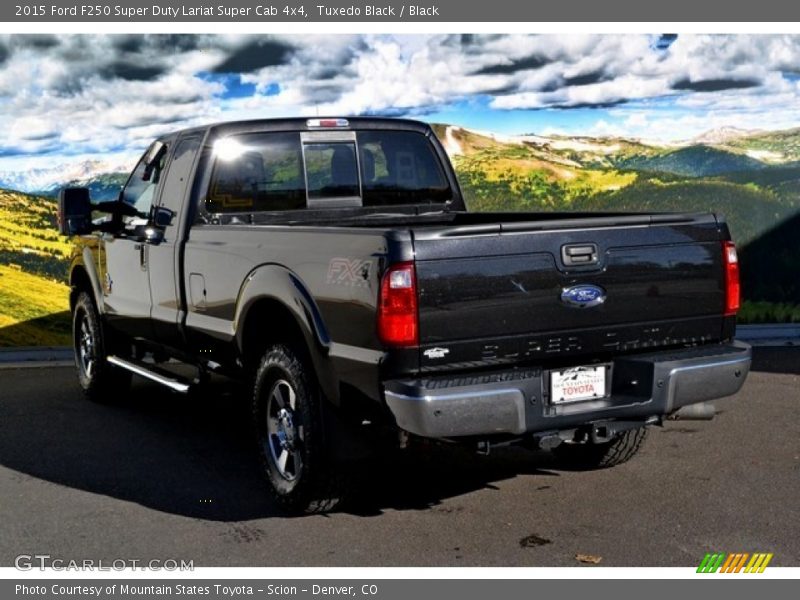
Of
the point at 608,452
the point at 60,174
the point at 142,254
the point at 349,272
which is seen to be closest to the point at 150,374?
the point at 142,254

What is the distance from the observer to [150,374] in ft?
23.9

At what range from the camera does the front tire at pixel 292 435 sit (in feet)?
17.6

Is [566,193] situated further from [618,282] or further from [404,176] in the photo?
[618,282]

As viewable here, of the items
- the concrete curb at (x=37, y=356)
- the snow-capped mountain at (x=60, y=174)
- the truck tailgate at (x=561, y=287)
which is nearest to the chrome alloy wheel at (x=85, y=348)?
the concrete curb at (x=37, y=356)

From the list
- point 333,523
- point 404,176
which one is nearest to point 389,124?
point 404,176

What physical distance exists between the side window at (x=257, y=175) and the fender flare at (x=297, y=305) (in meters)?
0.97

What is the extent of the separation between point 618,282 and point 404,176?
2.39 m

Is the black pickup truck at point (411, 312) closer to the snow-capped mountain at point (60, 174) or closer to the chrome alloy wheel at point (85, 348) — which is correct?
the chrome alloy wheel at point (85, 348)

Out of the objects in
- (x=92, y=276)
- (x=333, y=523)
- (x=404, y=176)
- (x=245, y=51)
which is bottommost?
(x=333, y=523)

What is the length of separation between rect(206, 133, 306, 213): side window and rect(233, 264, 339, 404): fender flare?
97cm

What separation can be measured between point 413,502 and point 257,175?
7.44 ft

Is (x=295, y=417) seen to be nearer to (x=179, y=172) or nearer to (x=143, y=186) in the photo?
(x=179, y=172)

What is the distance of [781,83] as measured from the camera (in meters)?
12.8

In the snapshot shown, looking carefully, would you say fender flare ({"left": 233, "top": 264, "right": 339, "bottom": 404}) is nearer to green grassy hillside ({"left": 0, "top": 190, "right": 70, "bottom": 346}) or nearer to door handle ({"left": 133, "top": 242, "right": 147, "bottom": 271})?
door handle ({"left": 133, "top": 242, "right": 147, "bottom": 271})
